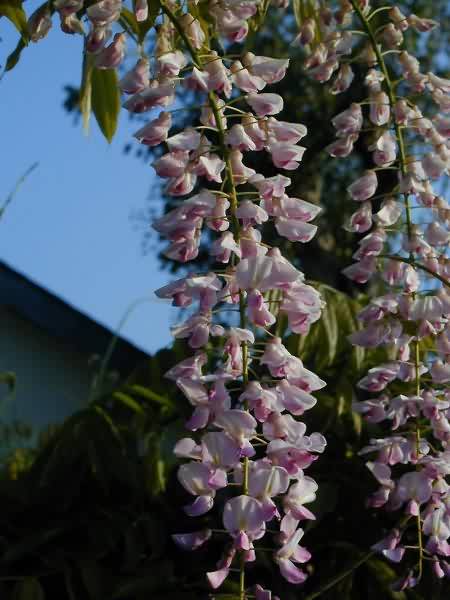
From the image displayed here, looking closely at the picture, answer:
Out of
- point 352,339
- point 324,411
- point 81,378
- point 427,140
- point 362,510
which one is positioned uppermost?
point 427,140

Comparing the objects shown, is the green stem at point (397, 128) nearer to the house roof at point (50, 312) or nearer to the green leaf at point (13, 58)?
the green leaf at point (13, 58)

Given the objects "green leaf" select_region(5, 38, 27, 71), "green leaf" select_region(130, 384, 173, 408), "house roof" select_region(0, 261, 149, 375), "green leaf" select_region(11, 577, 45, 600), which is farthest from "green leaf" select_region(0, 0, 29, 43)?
"house roof" select_region(0, 261, 149, 375)

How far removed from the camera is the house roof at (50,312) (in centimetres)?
553

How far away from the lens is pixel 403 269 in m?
1.29

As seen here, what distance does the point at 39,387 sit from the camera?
623 centimetres

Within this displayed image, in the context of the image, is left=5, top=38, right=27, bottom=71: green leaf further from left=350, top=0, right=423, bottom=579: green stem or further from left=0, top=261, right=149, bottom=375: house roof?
left=0, top=261, right=149, bottom=375: house roof

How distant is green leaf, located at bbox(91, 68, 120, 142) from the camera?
60.7 inches

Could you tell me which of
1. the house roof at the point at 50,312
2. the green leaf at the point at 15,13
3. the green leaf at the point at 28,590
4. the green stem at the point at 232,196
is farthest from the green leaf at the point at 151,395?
the house roof at the point at 50,312

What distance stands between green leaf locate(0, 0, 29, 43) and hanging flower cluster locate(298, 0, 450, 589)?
37 centimetres

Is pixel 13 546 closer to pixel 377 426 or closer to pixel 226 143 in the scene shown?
pixel 377 426

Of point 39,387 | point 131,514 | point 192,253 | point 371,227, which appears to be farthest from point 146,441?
point 39,387

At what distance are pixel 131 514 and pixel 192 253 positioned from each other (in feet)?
2.82

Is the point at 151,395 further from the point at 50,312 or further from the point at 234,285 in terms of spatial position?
the point at 50,312

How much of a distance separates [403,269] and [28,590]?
0.75 m
